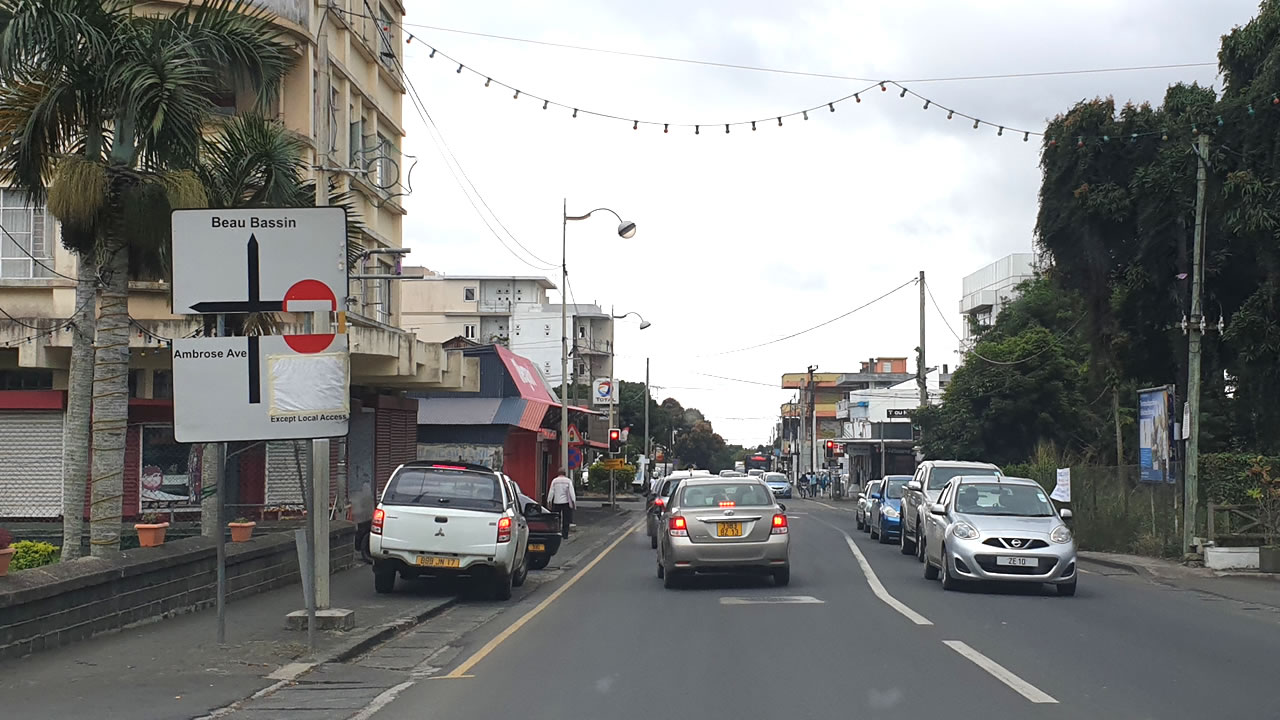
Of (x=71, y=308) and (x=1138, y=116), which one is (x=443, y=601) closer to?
(x=71, y=308)

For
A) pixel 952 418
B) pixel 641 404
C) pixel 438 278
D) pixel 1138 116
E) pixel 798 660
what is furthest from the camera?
pixel 641 404

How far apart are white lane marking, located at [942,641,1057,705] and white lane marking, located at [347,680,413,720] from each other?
4.63m

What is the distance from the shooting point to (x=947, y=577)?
18.0 m

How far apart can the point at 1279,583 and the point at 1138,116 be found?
1201cm

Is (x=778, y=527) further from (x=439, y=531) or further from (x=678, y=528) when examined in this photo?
(x=439, y=531)

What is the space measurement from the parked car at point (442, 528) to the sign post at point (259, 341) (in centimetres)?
453

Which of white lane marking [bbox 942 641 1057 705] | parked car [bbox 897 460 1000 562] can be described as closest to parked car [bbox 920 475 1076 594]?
white lane marking [bbox 942 641 1057 705]

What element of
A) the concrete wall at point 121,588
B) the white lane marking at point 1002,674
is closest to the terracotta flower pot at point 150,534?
the concrete wall at point 121,588

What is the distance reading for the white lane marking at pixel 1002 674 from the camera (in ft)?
30.5

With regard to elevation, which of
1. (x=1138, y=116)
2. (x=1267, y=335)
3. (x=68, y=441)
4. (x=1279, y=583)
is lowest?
(x=1279, y=583)

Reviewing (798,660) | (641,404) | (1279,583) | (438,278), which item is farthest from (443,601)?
(641,404)

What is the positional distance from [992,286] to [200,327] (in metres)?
76.5

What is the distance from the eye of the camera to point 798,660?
1108cm

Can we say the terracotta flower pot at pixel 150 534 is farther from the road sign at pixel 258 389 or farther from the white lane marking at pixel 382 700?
the white lane marking at pixel 382 700
